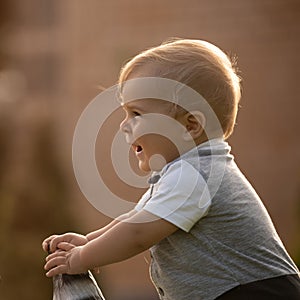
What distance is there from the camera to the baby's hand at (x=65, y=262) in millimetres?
2350

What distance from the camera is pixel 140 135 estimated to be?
248 centimetres

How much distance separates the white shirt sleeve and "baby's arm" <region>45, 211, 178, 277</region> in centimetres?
2

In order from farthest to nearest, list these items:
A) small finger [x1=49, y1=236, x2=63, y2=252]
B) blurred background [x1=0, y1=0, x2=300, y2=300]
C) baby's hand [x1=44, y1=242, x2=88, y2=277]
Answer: blurred background [x1=0, y1=0, x2=300, y2=300] → small finger [x1=49, y1=236, x2=63, y2=252] → baby's hand [x1=44, y1=242, x2=88, y2=277]

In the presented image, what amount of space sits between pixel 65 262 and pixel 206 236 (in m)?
0.32

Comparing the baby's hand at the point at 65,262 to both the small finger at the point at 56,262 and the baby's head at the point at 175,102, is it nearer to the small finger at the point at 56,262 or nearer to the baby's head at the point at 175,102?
the small finger at the point at 56,262

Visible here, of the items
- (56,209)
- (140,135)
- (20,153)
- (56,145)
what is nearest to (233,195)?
(140,135)

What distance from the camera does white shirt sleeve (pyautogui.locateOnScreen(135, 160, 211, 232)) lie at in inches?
94.7

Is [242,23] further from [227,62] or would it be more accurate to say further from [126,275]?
[227,62]

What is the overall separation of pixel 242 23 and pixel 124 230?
692 centimetres

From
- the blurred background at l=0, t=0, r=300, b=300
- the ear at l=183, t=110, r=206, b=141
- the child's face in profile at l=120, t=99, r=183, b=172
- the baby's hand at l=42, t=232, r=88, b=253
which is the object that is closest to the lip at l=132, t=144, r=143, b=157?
the child's face in profile at l=120, t=99, r=183, b=172

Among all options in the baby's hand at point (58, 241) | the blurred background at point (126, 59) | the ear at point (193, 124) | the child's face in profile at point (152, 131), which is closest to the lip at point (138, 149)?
the child's face in profile at point (152, 131)

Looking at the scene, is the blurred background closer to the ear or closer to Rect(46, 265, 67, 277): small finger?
the ear

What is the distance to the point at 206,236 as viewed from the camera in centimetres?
246

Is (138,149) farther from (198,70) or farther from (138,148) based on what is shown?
(198,70)
